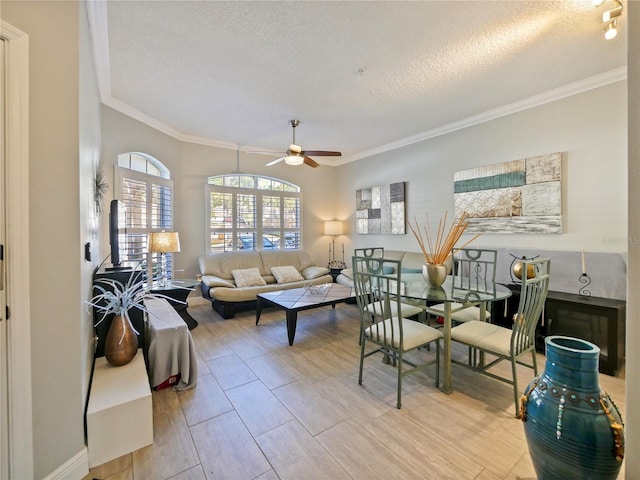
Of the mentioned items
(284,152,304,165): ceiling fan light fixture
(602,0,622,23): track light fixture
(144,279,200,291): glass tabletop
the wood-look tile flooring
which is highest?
(602,0,622,23): track light fixture

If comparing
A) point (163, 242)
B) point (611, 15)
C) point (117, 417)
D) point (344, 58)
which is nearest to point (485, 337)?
point (611, 15)

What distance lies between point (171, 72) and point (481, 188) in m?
4.03

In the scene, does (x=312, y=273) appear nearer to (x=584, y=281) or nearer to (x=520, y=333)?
(x=520, y=333)

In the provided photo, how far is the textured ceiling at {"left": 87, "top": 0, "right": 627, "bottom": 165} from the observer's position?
79.4 inches

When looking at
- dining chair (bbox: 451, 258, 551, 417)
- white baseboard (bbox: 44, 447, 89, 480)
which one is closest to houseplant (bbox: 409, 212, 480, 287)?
dining chair (bbox: 451, 258, 551, 417)

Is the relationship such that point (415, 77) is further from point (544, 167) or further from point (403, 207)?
point (403, 207)

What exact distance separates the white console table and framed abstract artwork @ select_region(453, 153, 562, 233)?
4165 mm

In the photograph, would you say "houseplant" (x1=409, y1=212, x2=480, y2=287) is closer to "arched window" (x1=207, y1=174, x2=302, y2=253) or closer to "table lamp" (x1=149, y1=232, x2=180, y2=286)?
"arched window" (x1=207, y1=174, x2=302, y2=253)

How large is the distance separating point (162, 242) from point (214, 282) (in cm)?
94

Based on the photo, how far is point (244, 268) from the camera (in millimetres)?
5051

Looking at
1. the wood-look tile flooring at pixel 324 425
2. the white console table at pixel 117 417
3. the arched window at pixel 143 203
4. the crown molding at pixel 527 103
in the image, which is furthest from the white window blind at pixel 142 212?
the crown molding at pixel 527 103

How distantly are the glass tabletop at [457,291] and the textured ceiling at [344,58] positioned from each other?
83.7 inches

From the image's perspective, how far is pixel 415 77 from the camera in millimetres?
2879

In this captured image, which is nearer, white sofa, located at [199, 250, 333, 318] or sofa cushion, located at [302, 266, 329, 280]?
white sofa, located at [199, 250, 333, 318]
